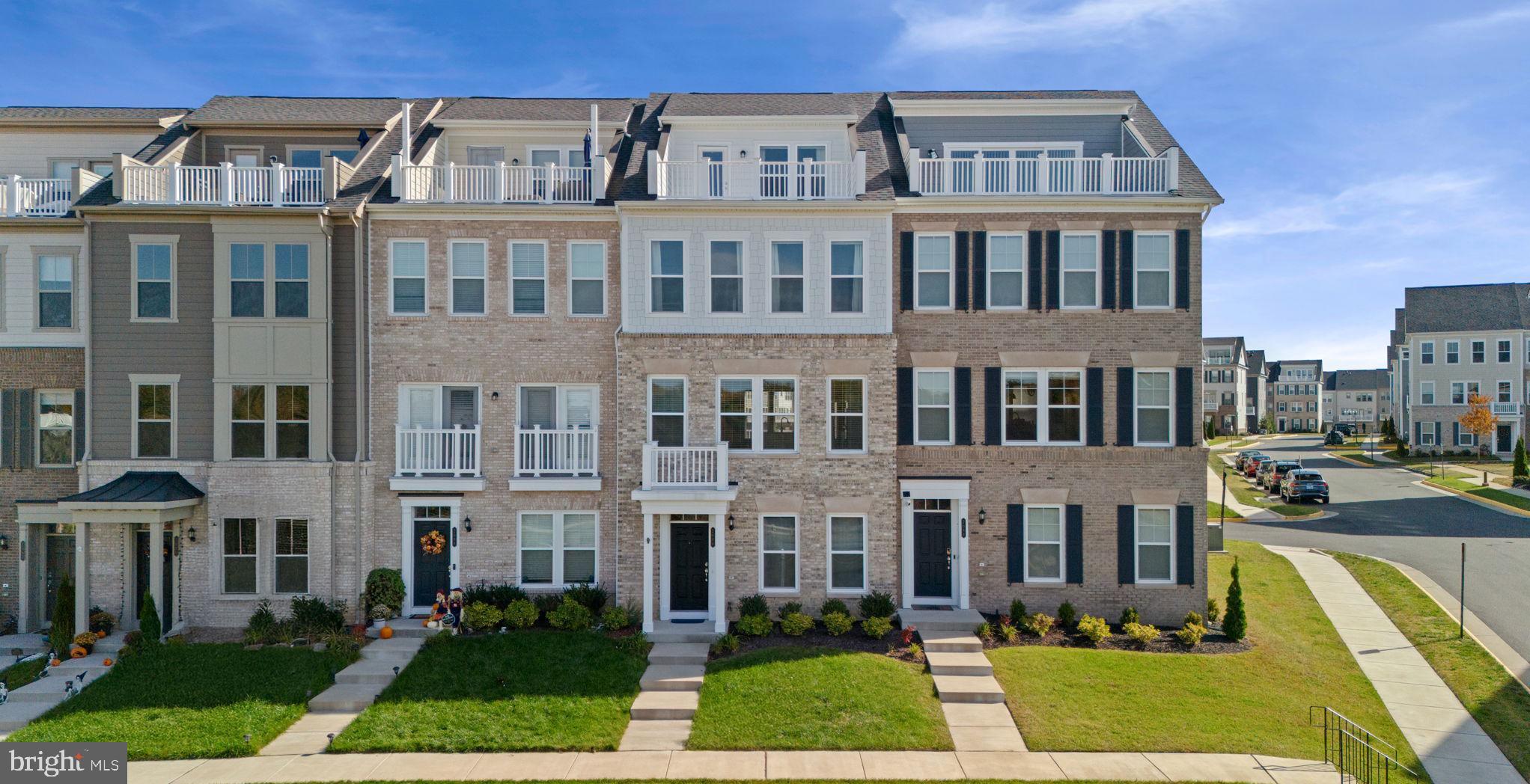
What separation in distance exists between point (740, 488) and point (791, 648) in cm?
350

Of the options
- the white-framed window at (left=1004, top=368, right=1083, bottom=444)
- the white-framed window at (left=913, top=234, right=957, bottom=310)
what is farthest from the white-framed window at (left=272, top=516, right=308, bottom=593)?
the white-framed window at (left=1004, top=368, right=1083, bottom=444)

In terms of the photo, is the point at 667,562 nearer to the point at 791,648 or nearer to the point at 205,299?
the point at 791,648

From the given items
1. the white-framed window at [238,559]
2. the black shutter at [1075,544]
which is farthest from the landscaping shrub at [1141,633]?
the white-framed window at [238,559]

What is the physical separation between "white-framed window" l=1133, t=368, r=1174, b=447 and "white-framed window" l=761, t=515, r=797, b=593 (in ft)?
26.1

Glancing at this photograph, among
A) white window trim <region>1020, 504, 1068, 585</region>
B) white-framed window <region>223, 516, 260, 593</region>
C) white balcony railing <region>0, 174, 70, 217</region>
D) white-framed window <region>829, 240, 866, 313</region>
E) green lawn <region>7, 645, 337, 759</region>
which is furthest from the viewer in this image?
white balcony railing <region>0, 174, 70, 217</region>

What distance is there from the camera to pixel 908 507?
16.8 meters

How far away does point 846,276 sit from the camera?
16.5 meters

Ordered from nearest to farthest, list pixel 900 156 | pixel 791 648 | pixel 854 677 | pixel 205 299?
pixel 854 677
pixel 791 648
pixel 205 299
pixel 900 156

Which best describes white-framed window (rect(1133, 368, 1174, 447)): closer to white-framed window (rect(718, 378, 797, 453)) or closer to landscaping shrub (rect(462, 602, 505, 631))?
white-framed window (rect(718, 378, 797, 453))

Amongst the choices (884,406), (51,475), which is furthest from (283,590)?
(884,406)

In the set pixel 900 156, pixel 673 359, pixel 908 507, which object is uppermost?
pixel 900 156

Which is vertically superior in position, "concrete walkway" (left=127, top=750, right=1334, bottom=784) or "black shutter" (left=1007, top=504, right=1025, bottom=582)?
"black shutter" (left=1007, top=504, right=1025, bottom=582)

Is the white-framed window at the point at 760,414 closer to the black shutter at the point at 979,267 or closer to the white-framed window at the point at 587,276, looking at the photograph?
the white-framed window at the point at 587,276

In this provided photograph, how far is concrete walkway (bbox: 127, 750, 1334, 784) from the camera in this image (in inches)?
418
